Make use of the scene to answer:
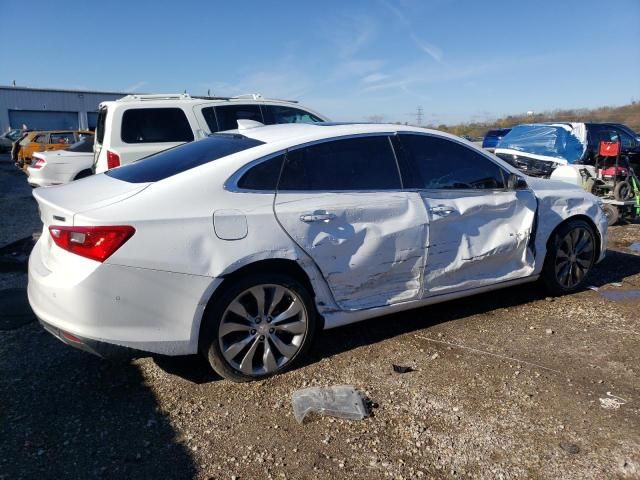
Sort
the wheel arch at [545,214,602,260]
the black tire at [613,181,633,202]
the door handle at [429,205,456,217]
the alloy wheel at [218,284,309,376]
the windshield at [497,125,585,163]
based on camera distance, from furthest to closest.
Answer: the windshield at [497,125,585,163], the black tire at [613,181,633,202], the wheel arch at [545,214,602,260], the door handle at [429,205,456,217], the alloy wheel at [218,284,309,376]

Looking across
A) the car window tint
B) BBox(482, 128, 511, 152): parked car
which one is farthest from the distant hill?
the car window tint

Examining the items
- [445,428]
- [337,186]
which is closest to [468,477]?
[445,428]

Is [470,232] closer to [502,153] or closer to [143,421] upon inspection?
[143,421]

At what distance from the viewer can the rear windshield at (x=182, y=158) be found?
137 inches

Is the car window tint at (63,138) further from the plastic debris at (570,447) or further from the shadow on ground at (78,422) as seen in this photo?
the plastic debris at (570,447)

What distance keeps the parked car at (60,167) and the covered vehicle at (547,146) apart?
8.86 metres

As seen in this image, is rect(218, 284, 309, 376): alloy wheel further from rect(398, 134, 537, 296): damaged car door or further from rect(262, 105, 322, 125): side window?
rect(262, 105, 322, 125): side window

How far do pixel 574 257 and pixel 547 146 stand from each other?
9.03 metres

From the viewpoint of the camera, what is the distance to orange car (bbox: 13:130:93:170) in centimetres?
2007

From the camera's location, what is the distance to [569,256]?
5012 mm

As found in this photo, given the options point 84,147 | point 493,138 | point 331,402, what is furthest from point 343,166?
point 493,138

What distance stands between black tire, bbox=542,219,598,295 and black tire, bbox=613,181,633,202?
5.03 meters

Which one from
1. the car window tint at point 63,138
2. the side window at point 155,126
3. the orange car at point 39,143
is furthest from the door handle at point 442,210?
the car window tint at point 63,138

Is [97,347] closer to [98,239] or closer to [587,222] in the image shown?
[98,239]
